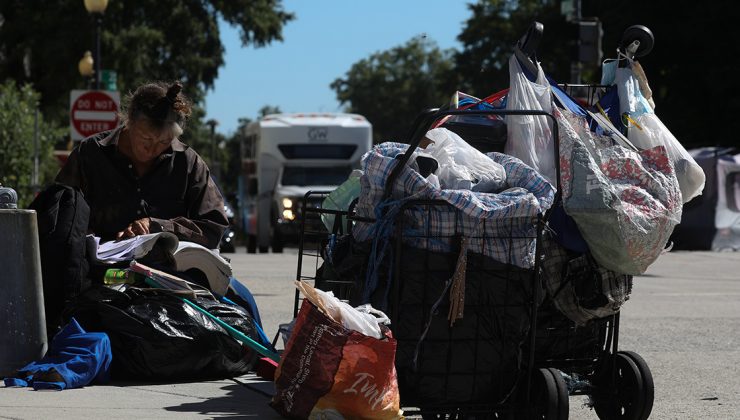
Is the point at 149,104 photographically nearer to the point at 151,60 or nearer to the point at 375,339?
the point at 375,339

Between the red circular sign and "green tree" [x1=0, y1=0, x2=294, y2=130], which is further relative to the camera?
"green tree" [x1=0, y1=0, x2=294, y2=130]

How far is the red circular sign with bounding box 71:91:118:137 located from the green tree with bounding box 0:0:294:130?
59.0ft

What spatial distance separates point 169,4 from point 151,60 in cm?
190

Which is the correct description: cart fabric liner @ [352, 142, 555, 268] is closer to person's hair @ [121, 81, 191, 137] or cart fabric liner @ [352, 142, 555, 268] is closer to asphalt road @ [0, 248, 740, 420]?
asphalt road @ [0, 248, 740, 420]

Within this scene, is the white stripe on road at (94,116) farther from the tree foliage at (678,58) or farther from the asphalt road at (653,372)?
the tree foliage at (678,58)

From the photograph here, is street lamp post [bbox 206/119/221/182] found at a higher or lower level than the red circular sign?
lower

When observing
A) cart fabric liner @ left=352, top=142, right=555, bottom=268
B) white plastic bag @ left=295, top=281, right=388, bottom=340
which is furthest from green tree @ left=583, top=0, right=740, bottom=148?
white plastic bag @ left=295, top=281, right=388, bottom=340

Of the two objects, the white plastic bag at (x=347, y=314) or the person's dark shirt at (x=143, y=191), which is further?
the person's dark shirt at (x=143, y=191)

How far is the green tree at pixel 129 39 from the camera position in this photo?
127ft

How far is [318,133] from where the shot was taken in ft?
90.3

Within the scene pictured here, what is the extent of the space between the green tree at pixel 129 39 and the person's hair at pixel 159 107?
1263 inches

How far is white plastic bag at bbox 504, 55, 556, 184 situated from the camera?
17.9ft

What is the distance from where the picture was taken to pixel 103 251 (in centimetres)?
677

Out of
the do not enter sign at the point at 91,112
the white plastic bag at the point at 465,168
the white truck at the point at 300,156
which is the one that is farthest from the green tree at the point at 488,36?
the white plastic bag at the point at 465,168
